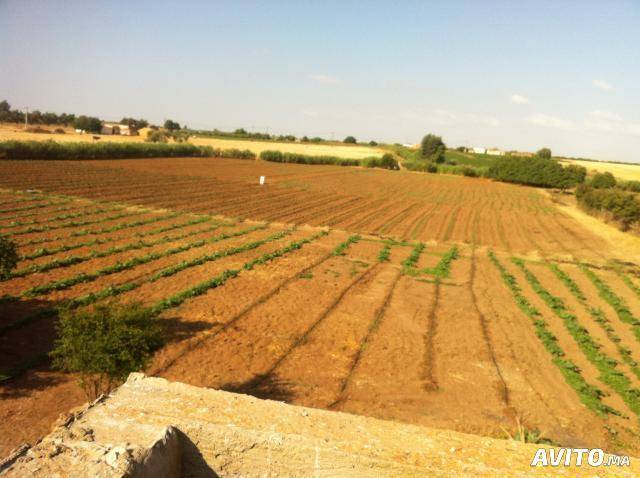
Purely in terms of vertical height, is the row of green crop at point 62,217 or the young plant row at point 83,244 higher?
the row of green crop at point 62,217

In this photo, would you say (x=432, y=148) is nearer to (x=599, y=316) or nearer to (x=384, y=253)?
(x=384, y=253)

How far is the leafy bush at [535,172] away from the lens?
2758 inches

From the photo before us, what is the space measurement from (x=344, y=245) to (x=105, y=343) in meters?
15.2

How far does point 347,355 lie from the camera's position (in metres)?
9.85

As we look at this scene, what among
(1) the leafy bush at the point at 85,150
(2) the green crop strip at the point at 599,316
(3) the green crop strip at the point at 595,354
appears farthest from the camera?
(1) the leafy bush at the point at 85,150

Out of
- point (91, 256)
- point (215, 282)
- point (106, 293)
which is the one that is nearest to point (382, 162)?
point (91, 256)

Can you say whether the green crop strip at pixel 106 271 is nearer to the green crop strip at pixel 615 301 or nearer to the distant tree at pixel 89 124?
the green crop strip at pixel 615 301

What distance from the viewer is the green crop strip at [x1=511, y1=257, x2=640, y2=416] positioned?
365 inches

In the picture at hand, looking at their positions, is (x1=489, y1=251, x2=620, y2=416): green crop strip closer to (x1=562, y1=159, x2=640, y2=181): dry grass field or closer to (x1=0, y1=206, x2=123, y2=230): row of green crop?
(x1=0, y1=206, x2=123, y2=230): row of green crop

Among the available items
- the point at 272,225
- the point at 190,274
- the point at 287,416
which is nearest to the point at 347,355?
the point at 287,416

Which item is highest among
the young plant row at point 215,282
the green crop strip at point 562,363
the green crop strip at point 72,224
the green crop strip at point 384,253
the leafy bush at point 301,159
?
the leafy bush at point 301,159

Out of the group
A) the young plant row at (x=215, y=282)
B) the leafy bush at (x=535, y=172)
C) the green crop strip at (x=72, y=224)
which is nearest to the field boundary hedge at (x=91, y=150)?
the green crop strip at (x=72, y=224)

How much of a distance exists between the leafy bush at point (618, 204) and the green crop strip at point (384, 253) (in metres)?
22.4

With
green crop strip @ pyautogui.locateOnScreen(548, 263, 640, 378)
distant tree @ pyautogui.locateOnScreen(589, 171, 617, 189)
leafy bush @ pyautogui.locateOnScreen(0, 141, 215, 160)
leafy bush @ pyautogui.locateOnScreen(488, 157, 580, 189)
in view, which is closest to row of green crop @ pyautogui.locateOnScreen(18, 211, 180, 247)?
green crop strip @ pyautogui.locateOnScreen(548, 263, 640, 378)
